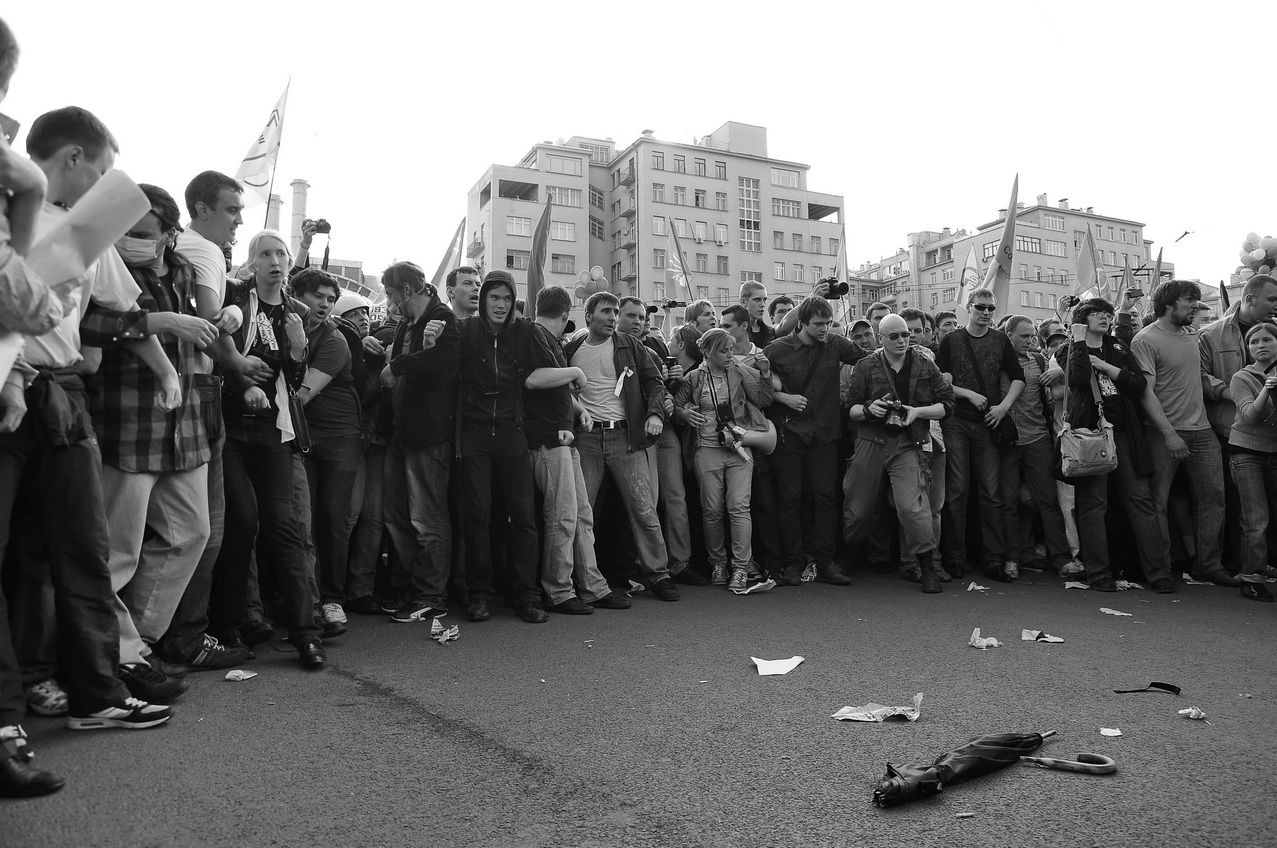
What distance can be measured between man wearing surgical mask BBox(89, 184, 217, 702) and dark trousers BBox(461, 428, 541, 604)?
1903mm

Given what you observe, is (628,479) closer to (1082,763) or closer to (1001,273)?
(1082,763)

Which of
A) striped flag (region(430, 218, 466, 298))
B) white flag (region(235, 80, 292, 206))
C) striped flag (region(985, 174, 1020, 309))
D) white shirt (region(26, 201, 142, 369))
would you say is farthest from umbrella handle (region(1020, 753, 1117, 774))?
striped flag (region(430, 218, 466, 298))

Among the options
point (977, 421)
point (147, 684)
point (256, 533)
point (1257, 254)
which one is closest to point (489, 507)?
point (256, 533)

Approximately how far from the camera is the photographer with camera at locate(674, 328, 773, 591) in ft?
22.9

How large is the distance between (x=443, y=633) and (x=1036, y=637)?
11.0ft

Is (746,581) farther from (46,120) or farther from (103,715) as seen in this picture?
(46,120)

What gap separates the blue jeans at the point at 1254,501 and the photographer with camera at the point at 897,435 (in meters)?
2.08

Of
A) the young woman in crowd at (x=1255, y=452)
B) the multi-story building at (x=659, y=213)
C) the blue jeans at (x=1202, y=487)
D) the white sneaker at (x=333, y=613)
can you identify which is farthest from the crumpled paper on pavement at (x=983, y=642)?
the multi-story building at (x=659, y=213)

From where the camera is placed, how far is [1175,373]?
7031 mm

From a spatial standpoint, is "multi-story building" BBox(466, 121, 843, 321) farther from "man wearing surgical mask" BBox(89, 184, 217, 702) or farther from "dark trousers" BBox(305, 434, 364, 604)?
"man wearing surgical mask" BBox(89, 184, 217, 702)

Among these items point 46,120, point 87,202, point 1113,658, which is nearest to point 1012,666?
point 1113,658

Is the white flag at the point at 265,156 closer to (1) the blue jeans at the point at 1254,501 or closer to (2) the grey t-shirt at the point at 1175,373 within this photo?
(2) the grey t-shirt at the point at 1175,373

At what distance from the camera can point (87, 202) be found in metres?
2.44

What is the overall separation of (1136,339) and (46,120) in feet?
24.3
